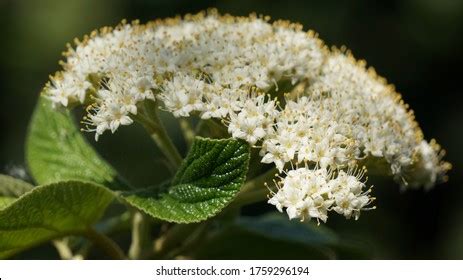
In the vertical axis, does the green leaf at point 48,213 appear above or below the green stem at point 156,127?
below

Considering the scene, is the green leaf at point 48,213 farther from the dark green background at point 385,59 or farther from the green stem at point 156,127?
the dark green background at point 385,59

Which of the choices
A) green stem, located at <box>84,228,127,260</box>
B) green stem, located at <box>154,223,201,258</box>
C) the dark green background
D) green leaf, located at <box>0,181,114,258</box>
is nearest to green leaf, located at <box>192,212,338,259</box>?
green stem, located at <box>154,223,201,258</box>

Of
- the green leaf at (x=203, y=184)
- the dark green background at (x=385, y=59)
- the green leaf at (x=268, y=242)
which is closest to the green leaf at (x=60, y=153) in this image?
the green leaf at (x=203, y=184)

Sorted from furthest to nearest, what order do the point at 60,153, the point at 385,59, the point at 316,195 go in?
the point at 385,59, the point at 60,153, the point at 316,195

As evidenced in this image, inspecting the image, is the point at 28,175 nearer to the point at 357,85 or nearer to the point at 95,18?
the point at 357,85

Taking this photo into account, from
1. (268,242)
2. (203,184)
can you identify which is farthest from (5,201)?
(268,242)

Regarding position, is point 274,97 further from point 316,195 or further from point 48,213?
point 48,213
